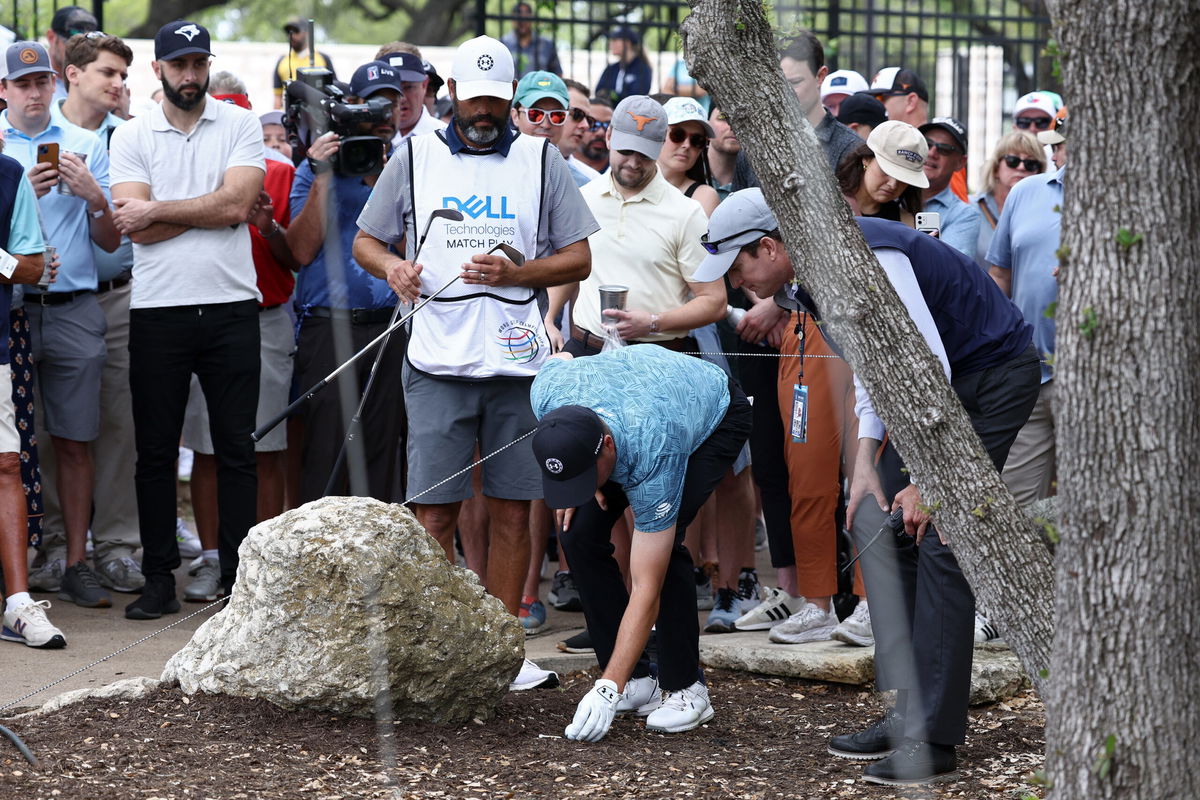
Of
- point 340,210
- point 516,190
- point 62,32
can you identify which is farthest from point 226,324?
point 62,32

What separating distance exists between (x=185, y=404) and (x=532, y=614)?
1.63 metres

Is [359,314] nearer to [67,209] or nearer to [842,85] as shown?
[67,209]

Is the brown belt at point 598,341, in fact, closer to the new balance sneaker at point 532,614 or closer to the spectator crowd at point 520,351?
the spectator crowd at point 520,351

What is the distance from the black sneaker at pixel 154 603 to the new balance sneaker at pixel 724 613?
7.04 ft

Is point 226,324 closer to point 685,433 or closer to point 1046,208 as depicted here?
point 685,433

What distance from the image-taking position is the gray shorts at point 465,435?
5074mm

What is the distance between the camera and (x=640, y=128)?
5.73 meters

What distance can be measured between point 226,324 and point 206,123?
0.82 m

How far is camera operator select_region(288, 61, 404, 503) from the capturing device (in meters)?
6.14

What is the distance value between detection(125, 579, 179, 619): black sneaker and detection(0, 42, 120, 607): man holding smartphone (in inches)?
10.0

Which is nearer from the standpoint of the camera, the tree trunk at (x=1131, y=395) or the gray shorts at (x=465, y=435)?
the tree trunk at (x=1131, y=395)

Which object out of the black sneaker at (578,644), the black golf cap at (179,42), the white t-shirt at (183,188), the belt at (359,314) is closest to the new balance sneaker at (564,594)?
the black sneaker at (578,644)

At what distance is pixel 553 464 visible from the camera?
401 centimetres

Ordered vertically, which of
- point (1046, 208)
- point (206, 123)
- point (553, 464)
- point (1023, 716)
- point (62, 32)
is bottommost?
point (1023, 716)
